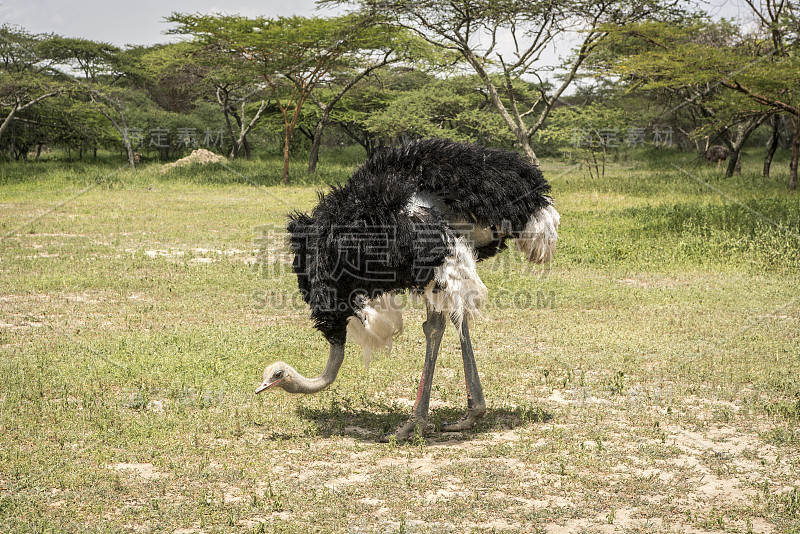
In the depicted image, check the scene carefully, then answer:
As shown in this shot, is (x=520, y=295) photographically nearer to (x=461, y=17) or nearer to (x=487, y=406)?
(x=487, y=406)

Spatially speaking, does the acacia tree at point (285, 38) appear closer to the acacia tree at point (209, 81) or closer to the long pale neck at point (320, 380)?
the acacia tree at point (209, 81)

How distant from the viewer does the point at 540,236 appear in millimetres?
5445

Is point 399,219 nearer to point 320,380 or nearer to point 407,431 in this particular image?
point 320,380

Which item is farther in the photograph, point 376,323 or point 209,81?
point 209,81

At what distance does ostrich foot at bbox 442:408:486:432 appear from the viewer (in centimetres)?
531

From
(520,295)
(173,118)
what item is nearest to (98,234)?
(520,295)

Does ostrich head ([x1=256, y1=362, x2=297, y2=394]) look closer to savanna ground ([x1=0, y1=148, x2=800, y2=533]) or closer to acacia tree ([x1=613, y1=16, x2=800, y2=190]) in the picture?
savanna ground ([x1=0, y1=148, x2=800, y2=533])

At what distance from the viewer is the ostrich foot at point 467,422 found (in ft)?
17.4

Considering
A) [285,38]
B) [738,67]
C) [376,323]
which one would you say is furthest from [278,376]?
[285,38]

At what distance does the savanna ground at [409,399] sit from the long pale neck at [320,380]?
1.21 feet

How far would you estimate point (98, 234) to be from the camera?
527 inches

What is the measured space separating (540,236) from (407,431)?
1.67 m

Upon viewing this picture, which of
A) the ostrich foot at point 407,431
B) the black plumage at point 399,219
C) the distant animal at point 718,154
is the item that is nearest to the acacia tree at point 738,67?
the black plumage at point 399,219

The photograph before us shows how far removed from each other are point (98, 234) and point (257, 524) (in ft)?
35.4
